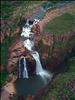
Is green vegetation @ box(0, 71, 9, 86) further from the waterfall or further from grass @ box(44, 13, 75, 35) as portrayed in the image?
grass @ box(44, 13, 75, 35)

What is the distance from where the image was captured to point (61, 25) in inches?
1371

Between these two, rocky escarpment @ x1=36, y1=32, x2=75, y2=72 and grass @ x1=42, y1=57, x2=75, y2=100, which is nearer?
grass @ x1=42, y1=57, x2=75, y2=100

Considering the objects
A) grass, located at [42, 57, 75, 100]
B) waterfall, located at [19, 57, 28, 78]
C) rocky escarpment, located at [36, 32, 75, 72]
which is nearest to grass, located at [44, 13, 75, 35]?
rocky escarpment, located at [36, 32, 75, 72]

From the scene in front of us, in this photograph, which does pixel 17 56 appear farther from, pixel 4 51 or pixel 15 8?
pixel 15 8

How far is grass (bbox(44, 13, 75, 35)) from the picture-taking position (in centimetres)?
3334

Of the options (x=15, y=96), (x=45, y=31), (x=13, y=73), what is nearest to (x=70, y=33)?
(x=45, y=31)

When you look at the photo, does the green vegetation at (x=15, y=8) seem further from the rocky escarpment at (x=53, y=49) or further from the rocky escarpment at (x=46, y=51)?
the rocky escarpment at (x=53, y=49)

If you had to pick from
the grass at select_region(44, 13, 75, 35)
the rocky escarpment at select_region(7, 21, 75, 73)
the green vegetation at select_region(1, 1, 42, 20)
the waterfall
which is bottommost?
the waterfall

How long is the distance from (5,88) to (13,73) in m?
2.01

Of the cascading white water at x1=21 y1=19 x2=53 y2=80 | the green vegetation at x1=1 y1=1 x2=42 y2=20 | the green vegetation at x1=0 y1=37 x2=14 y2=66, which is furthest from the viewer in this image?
the green vegetation at x1=1 y1=1 x2=42 y2=20

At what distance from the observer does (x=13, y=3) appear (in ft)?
123

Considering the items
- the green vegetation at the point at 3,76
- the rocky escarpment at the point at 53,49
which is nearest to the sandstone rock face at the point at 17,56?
the green vegetation at the point at 3,76

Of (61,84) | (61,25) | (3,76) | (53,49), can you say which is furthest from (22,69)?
(61,25)

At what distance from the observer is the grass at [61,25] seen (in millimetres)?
33344
